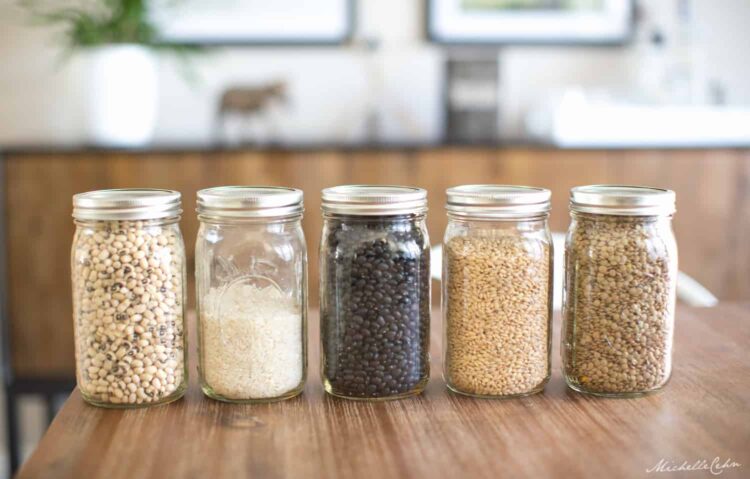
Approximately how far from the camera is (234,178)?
85.3 inches

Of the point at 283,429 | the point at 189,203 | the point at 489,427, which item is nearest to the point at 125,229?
the point at 283,429

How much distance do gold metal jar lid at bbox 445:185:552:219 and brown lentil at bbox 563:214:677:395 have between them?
54mm

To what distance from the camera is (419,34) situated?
2.55 metres

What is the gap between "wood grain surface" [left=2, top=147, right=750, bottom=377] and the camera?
84.4 inches

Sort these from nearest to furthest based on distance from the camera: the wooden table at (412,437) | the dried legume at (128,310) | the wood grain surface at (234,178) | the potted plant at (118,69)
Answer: the wooden table at (412,437), the dried legume at (128,310), the wood grain surface at (234,178), the potted plant at (118,69)

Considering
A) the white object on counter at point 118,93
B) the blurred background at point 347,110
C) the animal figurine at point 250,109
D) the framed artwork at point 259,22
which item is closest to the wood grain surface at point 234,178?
the blurred background at point 347,110

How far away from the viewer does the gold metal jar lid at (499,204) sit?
87 cm

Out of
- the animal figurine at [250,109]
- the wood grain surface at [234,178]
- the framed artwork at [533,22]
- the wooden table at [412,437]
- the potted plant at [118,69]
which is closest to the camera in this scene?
the wooden table at [412,437]

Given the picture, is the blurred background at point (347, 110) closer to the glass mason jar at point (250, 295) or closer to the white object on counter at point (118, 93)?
the white object on counter at point (118, 93)

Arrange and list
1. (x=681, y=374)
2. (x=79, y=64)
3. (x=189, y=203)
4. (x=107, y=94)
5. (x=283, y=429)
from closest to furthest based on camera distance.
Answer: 1. (x=283, y=429)
2. (x=681, y=374)
3. (x=189, y=203)
4. (x=107, y=94)
5. (x=79, y=64)

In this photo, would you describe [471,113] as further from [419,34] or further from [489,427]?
[489,427]

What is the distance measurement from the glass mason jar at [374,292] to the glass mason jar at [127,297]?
16 centimetres

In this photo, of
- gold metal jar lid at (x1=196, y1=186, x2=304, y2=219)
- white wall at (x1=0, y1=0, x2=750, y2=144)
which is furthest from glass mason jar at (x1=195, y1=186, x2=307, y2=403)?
white wall at (x1=0, y1=0, x2=750, y2=144)

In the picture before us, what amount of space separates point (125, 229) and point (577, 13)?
2080mm
